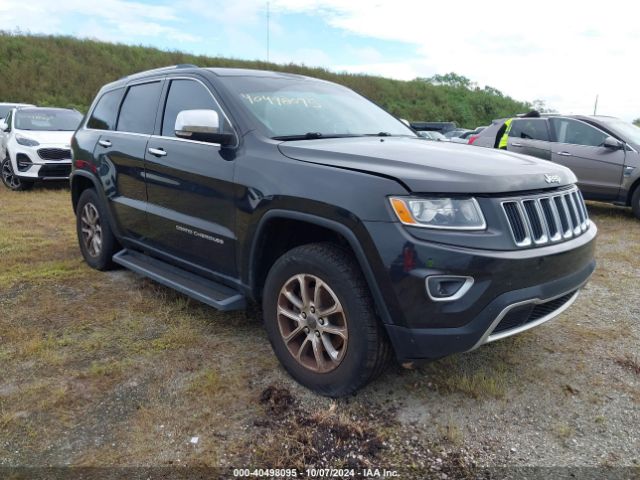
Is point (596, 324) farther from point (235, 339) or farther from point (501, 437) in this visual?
point (235, 339)

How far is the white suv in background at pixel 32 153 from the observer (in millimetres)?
9883

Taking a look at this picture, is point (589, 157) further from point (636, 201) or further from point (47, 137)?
point (47, 137)

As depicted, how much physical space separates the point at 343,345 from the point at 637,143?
737 cm

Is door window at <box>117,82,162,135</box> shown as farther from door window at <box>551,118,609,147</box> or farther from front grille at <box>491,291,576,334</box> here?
door window at <box>551,118,609,147</box>

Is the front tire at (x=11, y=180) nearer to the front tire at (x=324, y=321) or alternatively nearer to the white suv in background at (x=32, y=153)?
the white suv in background at (x=32, y=153)

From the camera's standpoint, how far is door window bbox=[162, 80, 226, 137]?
3.53 m

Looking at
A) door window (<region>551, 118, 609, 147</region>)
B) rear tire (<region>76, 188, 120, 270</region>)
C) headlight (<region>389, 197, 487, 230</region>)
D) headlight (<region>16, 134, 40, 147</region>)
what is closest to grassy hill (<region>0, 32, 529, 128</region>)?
door window (<region>551, 118, 609, 147</region>)

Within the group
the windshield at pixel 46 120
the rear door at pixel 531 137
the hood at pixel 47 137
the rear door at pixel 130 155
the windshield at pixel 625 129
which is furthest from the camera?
the windshield at pixel 46 120

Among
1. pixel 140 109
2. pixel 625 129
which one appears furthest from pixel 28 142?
pixel 625 129

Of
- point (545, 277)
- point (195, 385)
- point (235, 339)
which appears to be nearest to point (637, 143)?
point (545, 277)

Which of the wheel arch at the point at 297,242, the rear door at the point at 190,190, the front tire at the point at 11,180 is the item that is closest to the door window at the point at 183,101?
the rear door at the point at 190,190

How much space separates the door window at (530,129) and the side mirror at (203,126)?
728cm

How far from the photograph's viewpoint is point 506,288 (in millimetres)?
2416

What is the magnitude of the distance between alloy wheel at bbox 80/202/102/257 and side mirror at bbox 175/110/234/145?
2.01 m
